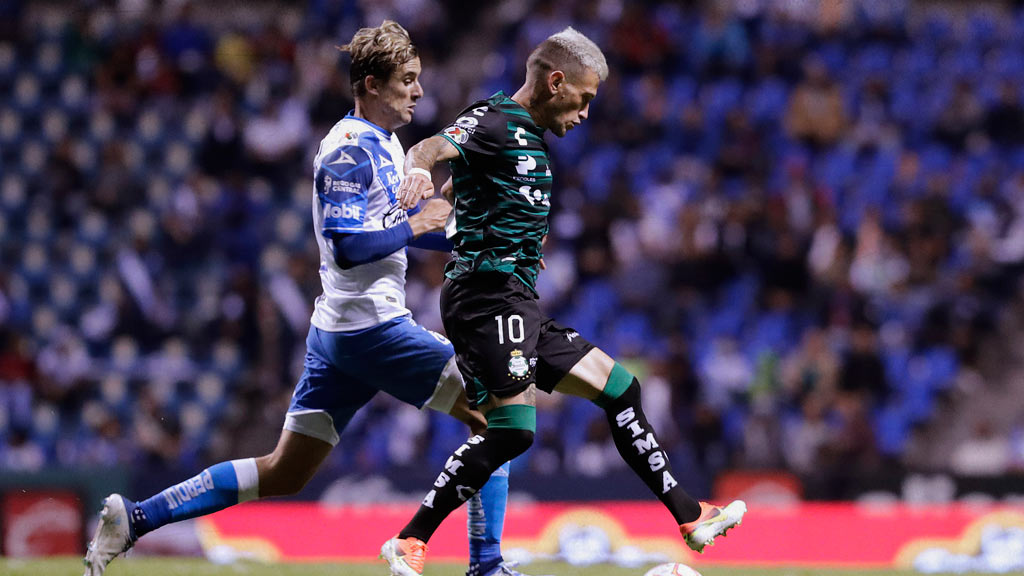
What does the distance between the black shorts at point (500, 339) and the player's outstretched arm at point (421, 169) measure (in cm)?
60

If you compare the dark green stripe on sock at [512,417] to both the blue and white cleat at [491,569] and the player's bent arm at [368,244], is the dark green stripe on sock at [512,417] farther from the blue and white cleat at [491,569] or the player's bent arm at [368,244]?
the player's bent arm at [368,244]

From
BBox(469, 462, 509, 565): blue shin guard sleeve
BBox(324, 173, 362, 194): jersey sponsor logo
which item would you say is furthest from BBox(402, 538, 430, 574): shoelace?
BBox(324, 173, 362, 194): jersey sponsor logo

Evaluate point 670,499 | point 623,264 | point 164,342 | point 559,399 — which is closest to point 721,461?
point 559,399

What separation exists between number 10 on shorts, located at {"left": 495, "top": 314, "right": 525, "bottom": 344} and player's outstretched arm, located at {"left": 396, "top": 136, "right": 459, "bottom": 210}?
69 cm

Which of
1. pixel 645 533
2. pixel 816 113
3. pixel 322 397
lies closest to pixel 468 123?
pixel 322 397

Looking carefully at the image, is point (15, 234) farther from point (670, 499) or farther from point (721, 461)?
point (670, 499)

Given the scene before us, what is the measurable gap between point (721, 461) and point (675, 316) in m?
1.98

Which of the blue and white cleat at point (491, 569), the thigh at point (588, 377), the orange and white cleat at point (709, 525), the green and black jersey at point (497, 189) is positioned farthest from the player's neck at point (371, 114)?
the orange and white cleat at point (709, 525)

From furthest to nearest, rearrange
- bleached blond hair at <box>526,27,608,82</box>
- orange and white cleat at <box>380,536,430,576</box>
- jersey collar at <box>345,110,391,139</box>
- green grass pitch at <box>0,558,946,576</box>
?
green grass pitch at <box>0,558,946,576</box>
jersey collar at <box>345,110,391,139</box>
bleached blond hair at <box>526,27,608,82</box>
orange and white cleat at <box>380,536,430,576</box>

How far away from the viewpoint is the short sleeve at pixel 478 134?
18.2 feet

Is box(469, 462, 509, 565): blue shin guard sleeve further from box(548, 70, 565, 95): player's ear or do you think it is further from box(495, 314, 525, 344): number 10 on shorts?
box(548, 70, 565, 95): player's ear

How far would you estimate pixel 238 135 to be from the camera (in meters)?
16.1

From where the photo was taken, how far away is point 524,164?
18.6ft

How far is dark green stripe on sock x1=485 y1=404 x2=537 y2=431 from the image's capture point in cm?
551
